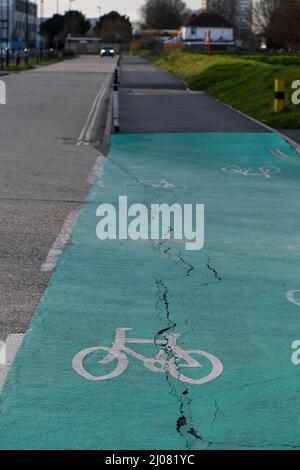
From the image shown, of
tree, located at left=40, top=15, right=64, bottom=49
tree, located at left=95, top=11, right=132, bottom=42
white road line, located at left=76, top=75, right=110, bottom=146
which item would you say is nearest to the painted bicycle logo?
white road line, located at left=76, top=75, right=110, bottom=146

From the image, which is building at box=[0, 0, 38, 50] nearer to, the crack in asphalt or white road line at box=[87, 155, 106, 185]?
white road line at box=[87, 155, 106, 185]

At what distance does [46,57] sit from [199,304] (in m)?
105

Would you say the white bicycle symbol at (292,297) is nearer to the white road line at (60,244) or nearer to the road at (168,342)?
the road at (168,342)

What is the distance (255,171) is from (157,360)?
10036 millimetres

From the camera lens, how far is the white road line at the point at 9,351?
556 cm

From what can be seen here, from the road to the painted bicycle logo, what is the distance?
9.21 ft

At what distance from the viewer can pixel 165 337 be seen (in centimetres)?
641

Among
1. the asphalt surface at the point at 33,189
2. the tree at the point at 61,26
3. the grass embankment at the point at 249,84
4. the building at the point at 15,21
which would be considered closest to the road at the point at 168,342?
the asphalt surface at the point at 33,189

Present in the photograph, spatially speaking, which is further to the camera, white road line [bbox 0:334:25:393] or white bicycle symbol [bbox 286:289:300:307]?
white bicycle symbol [bbox 286:289:300:307]

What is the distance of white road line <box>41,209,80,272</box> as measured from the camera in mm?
8398

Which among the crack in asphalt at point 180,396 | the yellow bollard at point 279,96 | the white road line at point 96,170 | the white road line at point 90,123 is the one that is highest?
the yellow bollard at point 279,96

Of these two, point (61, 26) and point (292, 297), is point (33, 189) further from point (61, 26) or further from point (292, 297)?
point (61, 26)

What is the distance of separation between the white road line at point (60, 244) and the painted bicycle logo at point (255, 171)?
476 cm
